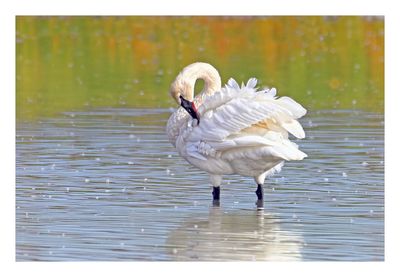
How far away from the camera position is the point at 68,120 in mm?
19328

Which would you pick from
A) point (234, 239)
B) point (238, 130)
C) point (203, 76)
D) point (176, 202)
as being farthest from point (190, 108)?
point (234, 239)

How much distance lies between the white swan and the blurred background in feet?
20.4

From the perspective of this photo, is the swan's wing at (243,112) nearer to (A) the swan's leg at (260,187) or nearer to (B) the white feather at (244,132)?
(B) the white feather at (244,132)

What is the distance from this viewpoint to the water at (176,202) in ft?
37.8

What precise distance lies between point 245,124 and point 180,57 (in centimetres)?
1565

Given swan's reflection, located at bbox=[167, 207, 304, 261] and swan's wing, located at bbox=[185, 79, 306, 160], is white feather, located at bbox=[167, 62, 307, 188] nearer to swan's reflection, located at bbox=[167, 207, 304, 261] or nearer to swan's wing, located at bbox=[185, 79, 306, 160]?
swan's wing, located at bbox=[185, 79, 306, 160]

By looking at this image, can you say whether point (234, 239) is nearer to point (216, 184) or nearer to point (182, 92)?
point (216, 184)

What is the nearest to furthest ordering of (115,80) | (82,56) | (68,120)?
(68,120), (115,80), (82,56)

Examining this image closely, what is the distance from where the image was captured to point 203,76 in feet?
47.0

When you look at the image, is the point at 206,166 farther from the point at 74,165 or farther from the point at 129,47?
the point at 129,47

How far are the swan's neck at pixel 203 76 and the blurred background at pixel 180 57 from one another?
569 centimetres

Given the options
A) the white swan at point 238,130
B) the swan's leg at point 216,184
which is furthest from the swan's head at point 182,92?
the swan's leg at point 216,184

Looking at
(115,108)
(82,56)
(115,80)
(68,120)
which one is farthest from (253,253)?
(82,56)

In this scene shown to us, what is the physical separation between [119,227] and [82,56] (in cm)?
1719
